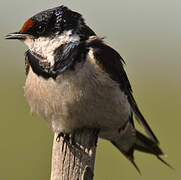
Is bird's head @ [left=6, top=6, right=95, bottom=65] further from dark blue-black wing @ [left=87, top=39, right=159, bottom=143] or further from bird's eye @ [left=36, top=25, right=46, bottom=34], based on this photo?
dark blue-black wing @ [left=87, top=39, right=159, bottom=143]

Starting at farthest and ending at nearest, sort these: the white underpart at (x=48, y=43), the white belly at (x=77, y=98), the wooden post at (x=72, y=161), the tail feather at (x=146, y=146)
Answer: the tail feather at (x=146, y=146) < the white underpart at (x=48, y=43) < the white belly at (x=77, y=98) < the wooden post at (x=72, y=161)

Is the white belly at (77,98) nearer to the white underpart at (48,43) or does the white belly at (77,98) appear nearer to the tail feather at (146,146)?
the white underpart at (48,43)

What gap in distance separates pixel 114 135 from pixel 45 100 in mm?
935

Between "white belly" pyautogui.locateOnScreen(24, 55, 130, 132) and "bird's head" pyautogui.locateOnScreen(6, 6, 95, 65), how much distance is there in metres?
0.21

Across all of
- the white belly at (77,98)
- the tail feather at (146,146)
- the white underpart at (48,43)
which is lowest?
the tail feather at (146,146)

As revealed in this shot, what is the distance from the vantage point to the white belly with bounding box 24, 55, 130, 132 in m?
5.12

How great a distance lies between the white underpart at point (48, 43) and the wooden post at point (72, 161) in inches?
28.1

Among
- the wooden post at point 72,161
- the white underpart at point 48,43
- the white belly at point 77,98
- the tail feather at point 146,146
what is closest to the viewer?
the wooden post at point 72,161

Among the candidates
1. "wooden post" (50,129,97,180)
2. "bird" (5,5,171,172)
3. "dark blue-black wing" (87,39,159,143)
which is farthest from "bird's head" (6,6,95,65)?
"wooden post" (50,129,97,180)

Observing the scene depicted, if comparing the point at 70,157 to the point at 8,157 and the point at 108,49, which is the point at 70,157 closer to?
the point at 108,49

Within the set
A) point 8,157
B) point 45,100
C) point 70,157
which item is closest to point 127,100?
point 45,100

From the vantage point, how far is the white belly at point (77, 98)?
16.8 ft

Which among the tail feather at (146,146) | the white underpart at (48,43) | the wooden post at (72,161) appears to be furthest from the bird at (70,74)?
the tail feather at (146,146)

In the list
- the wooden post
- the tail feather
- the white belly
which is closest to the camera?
the wooden post
